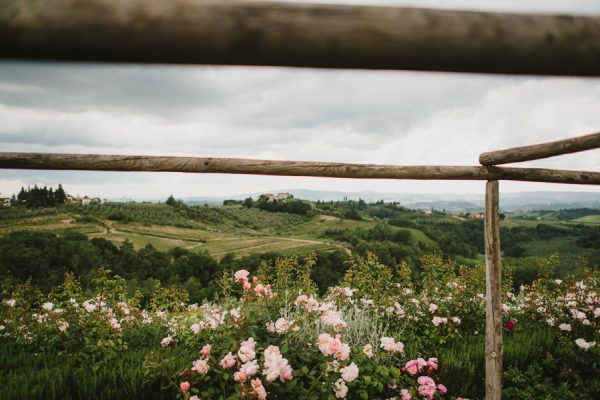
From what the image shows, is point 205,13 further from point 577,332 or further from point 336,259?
point 336,259

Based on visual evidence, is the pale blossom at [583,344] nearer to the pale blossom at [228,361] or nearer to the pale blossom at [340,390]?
the pale blossom at [340,390]

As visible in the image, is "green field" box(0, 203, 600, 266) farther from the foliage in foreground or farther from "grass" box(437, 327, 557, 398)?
"grass" box(437, 327, 557, 398)

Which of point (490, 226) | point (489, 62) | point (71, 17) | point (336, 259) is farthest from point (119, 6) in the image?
point (336, 259)

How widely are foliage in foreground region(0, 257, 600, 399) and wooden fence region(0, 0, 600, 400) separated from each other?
1.95 m

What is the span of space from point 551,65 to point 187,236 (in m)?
9.27

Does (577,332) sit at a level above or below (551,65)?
below

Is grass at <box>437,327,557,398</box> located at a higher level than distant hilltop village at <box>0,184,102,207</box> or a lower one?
lower

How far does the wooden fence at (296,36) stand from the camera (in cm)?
46

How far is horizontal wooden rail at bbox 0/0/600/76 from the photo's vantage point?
455mm

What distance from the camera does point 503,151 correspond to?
2.72 m

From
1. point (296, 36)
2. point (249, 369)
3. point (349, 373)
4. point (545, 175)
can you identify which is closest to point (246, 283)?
point (249, 369)

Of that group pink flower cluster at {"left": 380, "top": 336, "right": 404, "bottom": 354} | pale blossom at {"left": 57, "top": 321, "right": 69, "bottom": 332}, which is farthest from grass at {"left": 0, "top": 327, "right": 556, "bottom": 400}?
pink flower cluster at {"left": 380, "top": 336, "right": 404, "bottom": 354}

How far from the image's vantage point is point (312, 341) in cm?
256

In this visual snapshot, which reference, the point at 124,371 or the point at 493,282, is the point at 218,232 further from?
the point at 493,282
